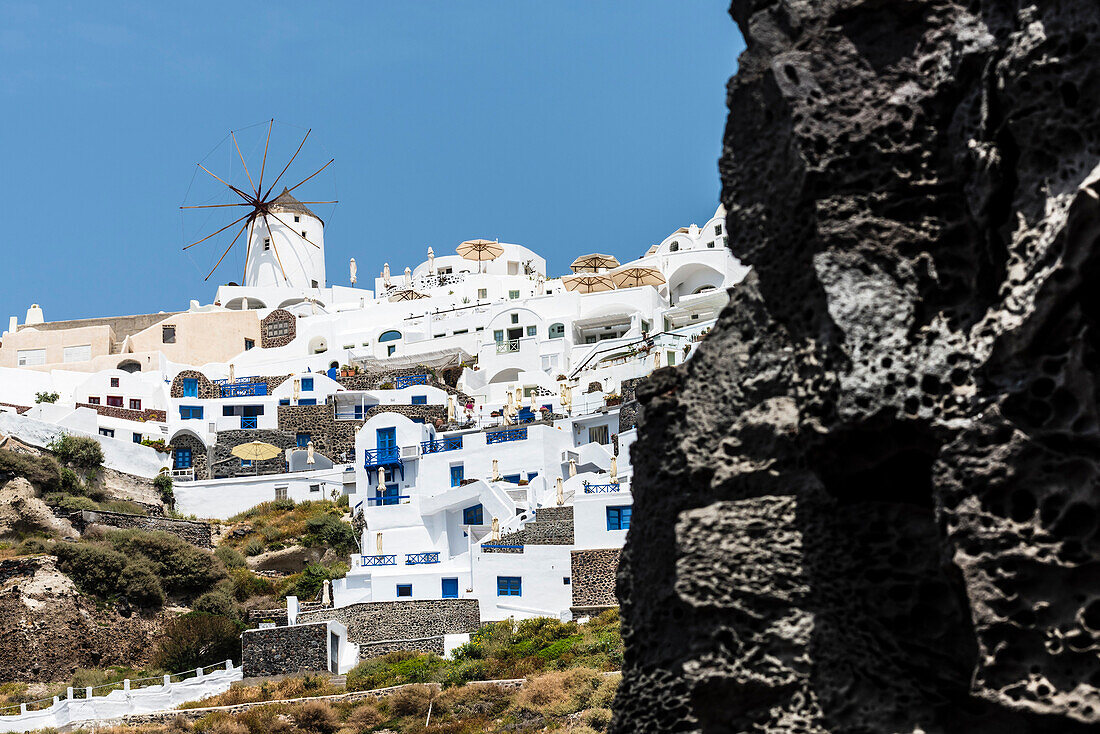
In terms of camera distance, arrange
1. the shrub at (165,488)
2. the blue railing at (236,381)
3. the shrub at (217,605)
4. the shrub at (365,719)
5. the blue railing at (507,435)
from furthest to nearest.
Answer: the blue railing at (236,381), the shrub at (165,488), the blue railing at (507,435), the shrub at (217,605), the shrub at (365,719)

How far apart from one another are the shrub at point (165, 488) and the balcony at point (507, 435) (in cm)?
1736

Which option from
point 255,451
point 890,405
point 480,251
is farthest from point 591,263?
point 890,405

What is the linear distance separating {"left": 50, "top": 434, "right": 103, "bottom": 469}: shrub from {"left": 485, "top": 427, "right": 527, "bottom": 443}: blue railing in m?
18.9

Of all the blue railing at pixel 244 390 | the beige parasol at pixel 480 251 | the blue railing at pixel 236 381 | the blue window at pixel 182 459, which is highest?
the beige parasol at pixel 480 251

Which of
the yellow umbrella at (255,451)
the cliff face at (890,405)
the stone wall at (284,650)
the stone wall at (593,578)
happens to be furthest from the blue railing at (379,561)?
the cliff face at (890,405)

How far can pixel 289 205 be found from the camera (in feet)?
338

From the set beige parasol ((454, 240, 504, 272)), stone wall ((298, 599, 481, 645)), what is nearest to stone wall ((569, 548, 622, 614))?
stone wall ((298, 599, 481, 645))

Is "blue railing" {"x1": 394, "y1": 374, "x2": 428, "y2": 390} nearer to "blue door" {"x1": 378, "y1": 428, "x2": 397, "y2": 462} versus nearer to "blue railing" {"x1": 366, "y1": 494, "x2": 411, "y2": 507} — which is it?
"blue door" {"x1": 378, "y1": 428, "x2": 397, "y2": 462}

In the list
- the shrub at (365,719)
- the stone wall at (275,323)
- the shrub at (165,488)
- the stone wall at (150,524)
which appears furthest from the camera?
the stone wall at (275,323)

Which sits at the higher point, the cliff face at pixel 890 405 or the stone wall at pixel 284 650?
the cliff face at pixel 890 405

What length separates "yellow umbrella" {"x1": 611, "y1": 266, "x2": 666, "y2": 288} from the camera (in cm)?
7788

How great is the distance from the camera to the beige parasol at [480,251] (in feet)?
309

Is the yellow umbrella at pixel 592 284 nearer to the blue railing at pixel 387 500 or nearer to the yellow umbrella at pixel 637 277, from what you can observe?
the yellow umbrella at pixel 637 277

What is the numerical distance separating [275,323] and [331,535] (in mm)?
34372
